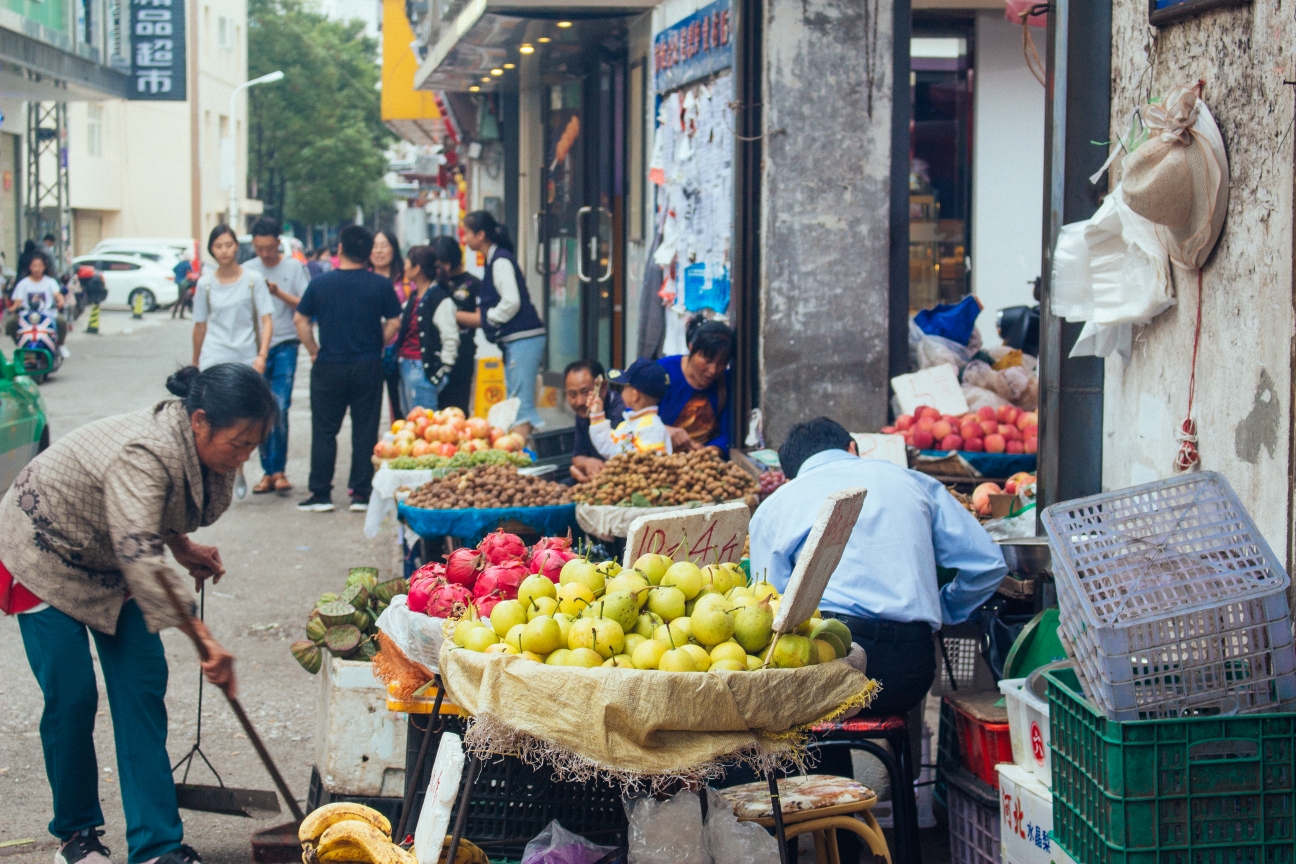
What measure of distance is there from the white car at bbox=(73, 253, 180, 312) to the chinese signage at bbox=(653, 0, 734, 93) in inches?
1111

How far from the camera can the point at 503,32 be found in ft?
37.6

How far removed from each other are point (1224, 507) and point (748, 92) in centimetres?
482

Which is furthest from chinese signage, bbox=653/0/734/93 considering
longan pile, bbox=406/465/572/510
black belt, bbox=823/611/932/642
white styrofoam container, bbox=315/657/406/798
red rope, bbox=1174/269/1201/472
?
white styrofoam container, bbox=315/657/406/798

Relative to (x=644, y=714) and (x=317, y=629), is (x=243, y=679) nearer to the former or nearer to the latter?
(x=317, y=629)

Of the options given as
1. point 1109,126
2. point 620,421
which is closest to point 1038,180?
point 620,421

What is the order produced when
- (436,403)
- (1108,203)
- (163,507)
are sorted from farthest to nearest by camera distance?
(436,403) → (1108,203) → (163,507)

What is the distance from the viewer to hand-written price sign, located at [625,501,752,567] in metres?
3.78

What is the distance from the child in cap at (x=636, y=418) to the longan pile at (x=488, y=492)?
1.48 ft

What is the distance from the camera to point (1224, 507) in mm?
3135

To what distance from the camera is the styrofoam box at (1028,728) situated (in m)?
3.50

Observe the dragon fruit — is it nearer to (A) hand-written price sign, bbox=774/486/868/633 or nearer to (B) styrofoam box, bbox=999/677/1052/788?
(A) hand-written price sign, bbox=774/486/868/633

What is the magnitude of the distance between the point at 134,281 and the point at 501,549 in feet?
111

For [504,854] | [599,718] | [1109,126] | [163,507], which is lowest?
[504,854]

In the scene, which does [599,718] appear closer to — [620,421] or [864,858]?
[864,858]
